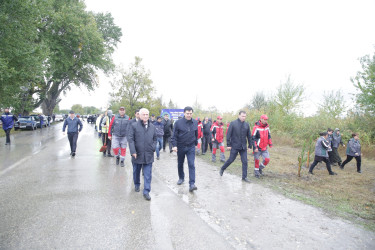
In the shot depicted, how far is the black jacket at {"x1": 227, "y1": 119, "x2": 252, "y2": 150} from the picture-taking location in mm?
7316

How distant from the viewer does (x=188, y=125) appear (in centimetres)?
634

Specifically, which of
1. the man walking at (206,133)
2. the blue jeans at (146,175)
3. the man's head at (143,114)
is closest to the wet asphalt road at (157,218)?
the blue jeans at (146,175)

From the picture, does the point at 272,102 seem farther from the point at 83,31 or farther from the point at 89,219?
the point at 89,219

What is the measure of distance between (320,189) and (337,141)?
527 centimetres

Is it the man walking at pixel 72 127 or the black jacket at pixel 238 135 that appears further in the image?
the man walking at pixel 72 127

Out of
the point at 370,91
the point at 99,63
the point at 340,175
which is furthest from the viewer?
the point at 99,63

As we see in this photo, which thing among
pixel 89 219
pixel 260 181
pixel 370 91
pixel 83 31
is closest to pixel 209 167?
pixel 260 181

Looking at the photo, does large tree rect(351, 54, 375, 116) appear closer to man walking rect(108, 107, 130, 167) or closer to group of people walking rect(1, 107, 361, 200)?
group of people walking rect(1, 107, 361, 200)

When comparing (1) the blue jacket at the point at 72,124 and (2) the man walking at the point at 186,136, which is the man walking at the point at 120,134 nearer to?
(1) the blue jacket at the point at 72,124

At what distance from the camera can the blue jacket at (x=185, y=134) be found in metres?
6.29

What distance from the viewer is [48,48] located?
21500 millimetres

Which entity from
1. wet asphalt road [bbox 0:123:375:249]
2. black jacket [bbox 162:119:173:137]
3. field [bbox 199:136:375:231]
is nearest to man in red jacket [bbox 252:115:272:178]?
field [bbox 199:136:375:231]

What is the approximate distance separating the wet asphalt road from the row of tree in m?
11.2

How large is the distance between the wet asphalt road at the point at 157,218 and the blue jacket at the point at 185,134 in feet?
3.69
